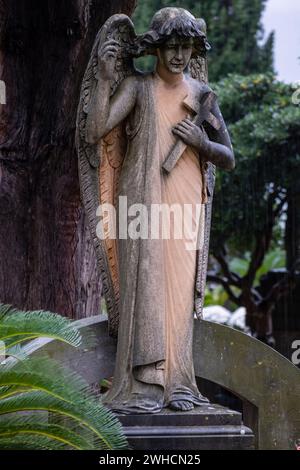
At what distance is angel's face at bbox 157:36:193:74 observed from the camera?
9.52 m

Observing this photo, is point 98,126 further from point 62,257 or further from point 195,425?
point 62,257

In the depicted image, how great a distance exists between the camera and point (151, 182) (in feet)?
31.1

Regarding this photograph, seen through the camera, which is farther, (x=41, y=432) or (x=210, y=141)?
(x=210, y=141)

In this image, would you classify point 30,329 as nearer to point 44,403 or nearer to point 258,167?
point 44,403

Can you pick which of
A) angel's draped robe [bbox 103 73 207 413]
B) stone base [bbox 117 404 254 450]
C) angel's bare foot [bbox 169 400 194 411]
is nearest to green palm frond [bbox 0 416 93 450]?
stone base [bbox 117 404 254 450]

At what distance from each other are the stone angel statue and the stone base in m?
0.12

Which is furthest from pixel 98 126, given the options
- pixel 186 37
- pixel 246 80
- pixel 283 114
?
pixel 246 80

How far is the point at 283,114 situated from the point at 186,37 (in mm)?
12094

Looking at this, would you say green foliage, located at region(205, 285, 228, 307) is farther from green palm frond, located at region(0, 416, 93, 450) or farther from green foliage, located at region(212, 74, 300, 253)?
green palm frond, located at region(0, 416, 93, 450)

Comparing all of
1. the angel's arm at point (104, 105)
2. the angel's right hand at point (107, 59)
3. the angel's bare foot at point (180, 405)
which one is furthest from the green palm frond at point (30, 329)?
the angel's right hand at point (107, 59)

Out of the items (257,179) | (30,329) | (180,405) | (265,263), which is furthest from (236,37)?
(30,329)

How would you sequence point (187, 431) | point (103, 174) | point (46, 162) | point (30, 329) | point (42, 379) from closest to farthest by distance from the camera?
1. point (42, 379)
2. point (30, 329)
3. point (187, 431)
4. point (103, 174)
5. point (46, 162)

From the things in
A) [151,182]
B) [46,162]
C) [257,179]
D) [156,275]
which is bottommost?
[156,275]

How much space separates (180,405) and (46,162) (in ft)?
16.2
